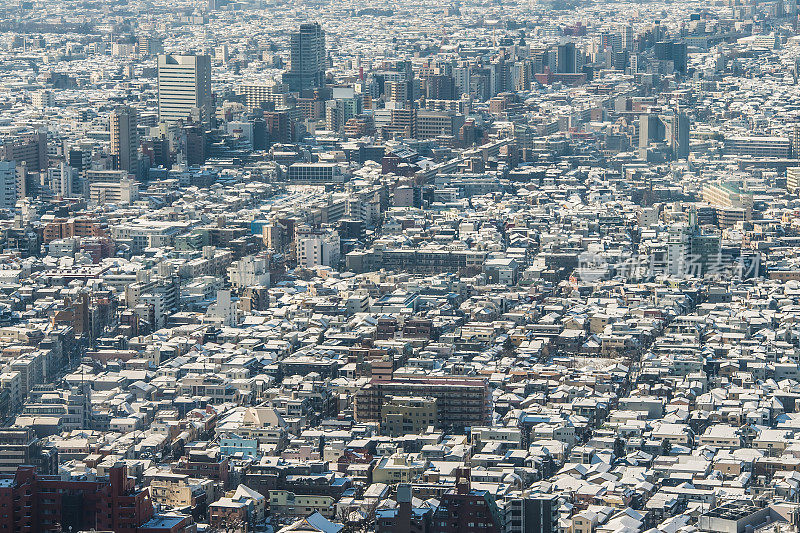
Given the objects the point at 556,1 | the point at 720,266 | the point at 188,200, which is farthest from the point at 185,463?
the point at 556,1

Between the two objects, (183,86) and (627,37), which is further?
(627,37)

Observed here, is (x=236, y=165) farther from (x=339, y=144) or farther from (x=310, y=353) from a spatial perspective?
(x=310, y=353)

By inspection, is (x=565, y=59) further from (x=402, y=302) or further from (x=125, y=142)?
(x=402, y=302)

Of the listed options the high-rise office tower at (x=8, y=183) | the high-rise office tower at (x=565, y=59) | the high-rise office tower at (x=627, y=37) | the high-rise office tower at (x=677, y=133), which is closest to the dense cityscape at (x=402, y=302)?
the high-rise office tower at (x=8, y=183)

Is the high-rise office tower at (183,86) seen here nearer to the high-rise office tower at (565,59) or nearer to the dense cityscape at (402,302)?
the dense cityscape at (402,302)

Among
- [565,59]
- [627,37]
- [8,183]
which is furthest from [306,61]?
[8,183]

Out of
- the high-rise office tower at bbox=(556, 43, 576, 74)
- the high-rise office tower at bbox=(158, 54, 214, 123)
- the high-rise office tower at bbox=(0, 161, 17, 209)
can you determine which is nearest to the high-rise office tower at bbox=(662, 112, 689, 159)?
the high-rise office tower at bbox=(158, 54, 214, 123)
